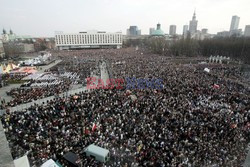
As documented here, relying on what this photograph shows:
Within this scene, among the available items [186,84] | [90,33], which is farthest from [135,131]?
[90,33]

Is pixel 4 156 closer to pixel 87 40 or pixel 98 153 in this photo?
pixel 98 153

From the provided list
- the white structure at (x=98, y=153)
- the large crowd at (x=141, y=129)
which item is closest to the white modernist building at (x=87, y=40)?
the large crowd at (x=141, y=129)

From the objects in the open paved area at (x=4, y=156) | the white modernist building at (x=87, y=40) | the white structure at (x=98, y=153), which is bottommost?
the white structure at (x=98, y=153)

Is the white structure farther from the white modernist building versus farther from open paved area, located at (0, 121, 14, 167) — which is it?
the white modernist building

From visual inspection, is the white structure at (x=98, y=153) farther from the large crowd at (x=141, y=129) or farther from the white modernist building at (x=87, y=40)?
the white modernist building at (x=87, y=40)

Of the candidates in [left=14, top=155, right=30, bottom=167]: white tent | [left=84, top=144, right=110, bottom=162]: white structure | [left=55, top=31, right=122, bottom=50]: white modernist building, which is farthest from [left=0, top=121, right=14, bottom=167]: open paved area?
[left=55, top=31, right=122, bottom=50]: white modernist building

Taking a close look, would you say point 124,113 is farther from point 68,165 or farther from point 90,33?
point 90,33
